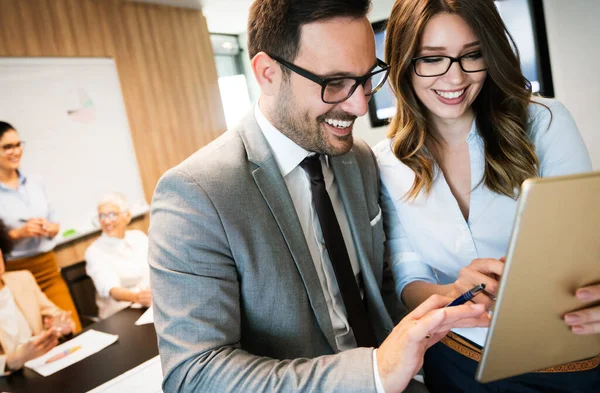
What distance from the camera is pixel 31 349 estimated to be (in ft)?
6.28

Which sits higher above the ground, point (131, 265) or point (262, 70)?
point (262, 70)

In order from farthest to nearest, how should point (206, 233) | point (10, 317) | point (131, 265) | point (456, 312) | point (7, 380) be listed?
point (131, 265) < point (10, 317) < point (7, 380) < point (206, 233) < point (456, 312)

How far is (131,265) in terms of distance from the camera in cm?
336

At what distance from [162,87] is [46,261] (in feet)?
7.38

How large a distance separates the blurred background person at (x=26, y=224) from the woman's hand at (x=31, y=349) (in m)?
1.25

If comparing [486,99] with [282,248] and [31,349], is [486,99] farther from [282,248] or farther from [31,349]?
[31,349]

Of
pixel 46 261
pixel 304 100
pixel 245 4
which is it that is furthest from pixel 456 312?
pixel 245 4

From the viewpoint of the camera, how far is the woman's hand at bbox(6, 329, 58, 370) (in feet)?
6.07

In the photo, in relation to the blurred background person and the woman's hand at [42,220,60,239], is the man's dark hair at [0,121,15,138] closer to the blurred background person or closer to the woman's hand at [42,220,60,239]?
the blurred background person

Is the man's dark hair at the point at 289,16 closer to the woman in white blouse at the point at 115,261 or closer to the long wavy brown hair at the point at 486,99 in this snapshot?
the long wavy brown hair at the point at 486,99

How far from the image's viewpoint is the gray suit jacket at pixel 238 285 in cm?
90

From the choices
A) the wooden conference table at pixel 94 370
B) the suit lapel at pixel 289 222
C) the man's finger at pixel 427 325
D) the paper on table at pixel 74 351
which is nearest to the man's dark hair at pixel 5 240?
the paper on table at pixel 74 351

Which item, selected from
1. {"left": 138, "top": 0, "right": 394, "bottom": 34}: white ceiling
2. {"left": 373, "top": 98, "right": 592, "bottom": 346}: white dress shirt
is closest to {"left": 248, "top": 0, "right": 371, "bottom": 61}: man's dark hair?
{"left": 373, "top": 98, "right": 592, "bottom": 346}: white dress shirt

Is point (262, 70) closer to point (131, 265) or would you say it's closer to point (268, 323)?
point (268, 323)
